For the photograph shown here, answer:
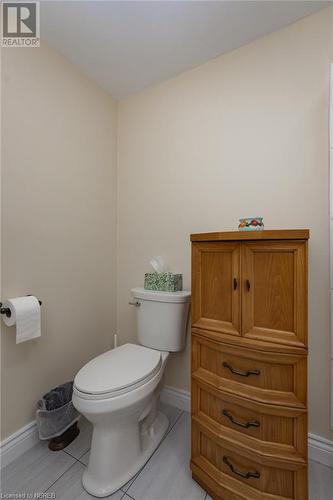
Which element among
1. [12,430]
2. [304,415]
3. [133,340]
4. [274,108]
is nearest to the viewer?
[304,415]

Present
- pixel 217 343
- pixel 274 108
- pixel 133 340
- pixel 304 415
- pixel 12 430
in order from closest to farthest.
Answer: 1. pixel 304 415
2. pixel 217 343
3. pixel 12 430
4. pixel 274 108
5. pixel 133 340

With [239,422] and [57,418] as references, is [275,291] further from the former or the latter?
[57,418]

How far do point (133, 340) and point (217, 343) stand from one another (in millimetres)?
1013

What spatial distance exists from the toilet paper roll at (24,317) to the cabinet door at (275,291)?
1026 millimetres

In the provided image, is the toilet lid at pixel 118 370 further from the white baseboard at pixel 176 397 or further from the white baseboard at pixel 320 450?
the white baseboard at pixel 320 450

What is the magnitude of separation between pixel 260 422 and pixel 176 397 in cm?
86

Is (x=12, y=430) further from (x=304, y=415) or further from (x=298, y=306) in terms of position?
(x=298, y=306)

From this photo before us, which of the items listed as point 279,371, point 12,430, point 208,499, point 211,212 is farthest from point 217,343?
point 12,430

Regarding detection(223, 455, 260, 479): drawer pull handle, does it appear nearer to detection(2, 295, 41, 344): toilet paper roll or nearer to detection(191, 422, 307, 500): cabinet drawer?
detection(191, 422, 307, 500): cabinet drawer

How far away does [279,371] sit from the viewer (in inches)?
33.9

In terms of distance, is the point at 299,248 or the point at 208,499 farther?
the point at 208,499

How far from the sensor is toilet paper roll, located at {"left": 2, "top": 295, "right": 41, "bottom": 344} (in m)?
1.11

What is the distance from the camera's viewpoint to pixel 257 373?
890 millimetres
